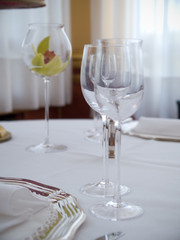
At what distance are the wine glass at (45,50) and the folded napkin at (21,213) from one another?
410mm

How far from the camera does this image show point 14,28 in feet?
8.65

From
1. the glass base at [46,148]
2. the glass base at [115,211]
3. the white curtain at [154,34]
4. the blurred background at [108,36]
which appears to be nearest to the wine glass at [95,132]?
the glass base at [46,148]

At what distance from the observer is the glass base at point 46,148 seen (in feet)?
2.93

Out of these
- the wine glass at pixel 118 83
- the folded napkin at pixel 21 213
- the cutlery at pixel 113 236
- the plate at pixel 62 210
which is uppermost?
the wine glass at pixel 118 83

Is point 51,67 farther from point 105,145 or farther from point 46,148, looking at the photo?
point 105,145

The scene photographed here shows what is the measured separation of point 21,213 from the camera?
1.54 feet

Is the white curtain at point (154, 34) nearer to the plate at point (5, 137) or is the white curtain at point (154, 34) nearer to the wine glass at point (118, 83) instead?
the plate at point (5, 137)

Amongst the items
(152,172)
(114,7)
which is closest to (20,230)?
(152,172)

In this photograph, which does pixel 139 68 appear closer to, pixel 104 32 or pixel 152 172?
pixel 152 172

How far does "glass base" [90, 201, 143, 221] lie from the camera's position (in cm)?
51

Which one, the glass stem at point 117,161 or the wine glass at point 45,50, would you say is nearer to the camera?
the glass stem at point 117,161

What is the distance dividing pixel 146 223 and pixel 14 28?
2362mm

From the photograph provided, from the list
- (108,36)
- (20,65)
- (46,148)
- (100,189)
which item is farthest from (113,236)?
(108,36)

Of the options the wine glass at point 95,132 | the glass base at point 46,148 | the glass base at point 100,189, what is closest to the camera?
the glass base at point 100,189
